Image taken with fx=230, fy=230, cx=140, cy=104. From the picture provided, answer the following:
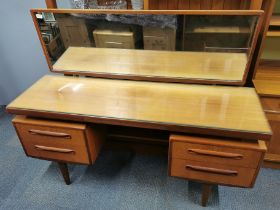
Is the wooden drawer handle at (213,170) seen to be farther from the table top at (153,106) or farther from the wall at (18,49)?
the wall at (18,49)

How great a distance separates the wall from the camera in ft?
5.43

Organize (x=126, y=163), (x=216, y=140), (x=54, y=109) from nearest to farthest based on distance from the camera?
(x=216, y=140) < (x=54, y=109) < (x=126, y=163)

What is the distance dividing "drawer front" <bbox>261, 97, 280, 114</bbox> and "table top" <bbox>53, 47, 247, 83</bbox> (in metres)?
0.22

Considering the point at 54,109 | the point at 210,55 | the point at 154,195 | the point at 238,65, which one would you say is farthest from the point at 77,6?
the point at 154,195

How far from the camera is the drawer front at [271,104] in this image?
4.20 ft

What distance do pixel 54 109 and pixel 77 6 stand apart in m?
0.73

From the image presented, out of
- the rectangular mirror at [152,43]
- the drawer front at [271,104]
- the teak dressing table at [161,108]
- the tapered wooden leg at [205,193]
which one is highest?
the rectangular mirror at [152,43]

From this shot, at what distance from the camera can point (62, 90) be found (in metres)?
1.28

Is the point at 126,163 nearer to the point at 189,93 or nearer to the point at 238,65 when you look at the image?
the point at 189,93

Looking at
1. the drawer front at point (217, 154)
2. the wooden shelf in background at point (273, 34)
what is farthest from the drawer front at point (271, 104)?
the drawer front at point (217, 154)

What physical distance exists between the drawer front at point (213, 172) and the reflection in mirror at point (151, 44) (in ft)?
1.51

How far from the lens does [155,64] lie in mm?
1306

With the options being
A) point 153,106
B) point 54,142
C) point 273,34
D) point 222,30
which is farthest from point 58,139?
point 273,34

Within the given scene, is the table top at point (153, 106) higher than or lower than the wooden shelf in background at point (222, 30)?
lower
